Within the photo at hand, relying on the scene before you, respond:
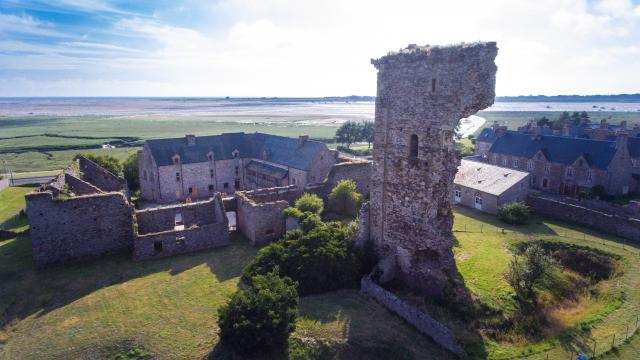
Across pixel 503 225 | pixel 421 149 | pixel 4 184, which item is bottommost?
pixel 4 184

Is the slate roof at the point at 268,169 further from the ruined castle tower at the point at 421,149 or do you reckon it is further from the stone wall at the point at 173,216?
the ruined castle tower at the point at 421,149

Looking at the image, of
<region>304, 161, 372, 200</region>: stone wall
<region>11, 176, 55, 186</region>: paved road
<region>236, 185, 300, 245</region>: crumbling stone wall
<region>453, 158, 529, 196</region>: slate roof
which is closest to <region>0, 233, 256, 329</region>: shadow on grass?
<region>236, 185, 300, 245</region>: crumbling stone wall

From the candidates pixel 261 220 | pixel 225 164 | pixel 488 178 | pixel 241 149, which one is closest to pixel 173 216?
pixel 261 220

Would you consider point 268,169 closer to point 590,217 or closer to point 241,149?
point 241,149

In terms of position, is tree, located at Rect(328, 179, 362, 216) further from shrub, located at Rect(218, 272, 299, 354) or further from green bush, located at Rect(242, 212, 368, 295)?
shrub, located at Rect(218, 272, 299, 354)

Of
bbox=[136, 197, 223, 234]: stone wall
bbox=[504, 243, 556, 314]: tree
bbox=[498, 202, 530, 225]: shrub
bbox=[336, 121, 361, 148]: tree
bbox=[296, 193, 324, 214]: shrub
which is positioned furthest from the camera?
bbox=[336, 121, 361, 148]: tree

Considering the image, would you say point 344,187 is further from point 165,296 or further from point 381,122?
point 165,296
